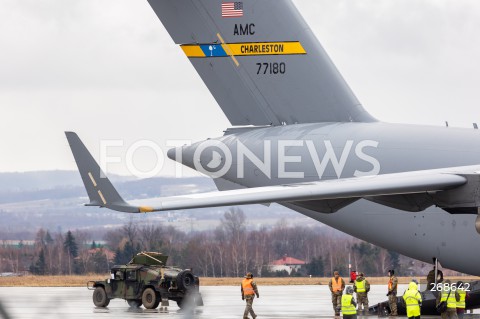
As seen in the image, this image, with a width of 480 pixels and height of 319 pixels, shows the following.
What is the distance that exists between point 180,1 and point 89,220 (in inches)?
1375

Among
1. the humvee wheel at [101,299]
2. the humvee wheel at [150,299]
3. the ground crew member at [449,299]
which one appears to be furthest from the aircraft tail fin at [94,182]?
the humvee wheel at [101,299]

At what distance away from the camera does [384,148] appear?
15852 mm

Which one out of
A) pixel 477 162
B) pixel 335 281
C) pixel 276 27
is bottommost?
pixel 335 281

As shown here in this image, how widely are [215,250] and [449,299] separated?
76.5 feet

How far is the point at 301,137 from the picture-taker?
16.9m

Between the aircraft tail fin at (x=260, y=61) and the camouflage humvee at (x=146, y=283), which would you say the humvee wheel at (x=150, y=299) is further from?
the aircraft tail fin at (x=260, y=61)

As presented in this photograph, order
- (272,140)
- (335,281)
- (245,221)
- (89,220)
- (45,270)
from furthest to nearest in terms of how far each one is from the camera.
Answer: (89,220)
(245,221)
(45,270)
(335,281)
(272,140)

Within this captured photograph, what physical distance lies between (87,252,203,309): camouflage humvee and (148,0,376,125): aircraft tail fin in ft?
20.3

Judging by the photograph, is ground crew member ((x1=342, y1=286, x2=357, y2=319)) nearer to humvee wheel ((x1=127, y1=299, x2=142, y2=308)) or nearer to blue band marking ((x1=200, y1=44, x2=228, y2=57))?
blue band marking ((x1=200, y1=44, x2=228, y2=57))

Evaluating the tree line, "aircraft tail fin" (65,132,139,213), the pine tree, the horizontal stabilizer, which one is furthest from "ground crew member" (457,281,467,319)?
the pine tree

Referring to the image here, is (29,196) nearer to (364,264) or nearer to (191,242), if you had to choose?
(191,242)

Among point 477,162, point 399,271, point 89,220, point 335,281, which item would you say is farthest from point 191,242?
point 477,162

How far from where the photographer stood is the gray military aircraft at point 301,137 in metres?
15.5

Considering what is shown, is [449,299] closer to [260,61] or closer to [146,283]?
[260,61]
